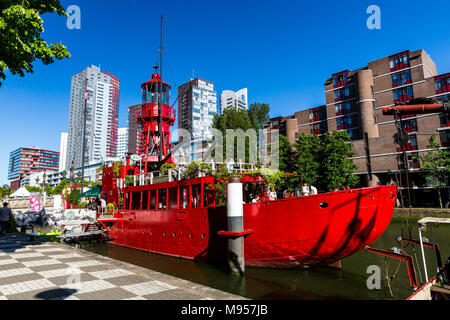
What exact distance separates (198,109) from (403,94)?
3017 inches

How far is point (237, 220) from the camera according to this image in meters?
10.1

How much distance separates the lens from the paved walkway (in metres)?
5.44

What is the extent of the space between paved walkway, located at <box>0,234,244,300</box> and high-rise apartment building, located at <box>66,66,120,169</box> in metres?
149

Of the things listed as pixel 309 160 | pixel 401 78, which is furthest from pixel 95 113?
pixel 401 78

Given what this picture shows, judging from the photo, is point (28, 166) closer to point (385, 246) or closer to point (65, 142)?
point (65, 142)

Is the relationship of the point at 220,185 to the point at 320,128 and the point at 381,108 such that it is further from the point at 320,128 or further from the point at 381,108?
the point at 320,128

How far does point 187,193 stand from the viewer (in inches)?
523

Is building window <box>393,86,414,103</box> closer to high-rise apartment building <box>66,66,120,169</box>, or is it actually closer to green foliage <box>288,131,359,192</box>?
green foliage <box>288,131,359,192</box>

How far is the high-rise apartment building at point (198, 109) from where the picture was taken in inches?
4112

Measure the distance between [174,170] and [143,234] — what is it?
424 cm

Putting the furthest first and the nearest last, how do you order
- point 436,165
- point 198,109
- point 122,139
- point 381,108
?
point 122,139
point 198,109
point 381,108
point 436,165

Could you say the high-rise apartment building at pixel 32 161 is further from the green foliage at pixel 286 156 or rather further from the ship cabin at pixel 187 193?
the ship cabin at pixel 187 193

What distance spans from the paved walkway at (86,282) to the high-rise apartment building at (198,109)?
305 feet

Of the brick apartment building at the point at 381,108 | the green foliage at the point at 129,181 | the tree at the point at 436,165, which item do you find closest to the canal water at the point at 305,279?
the green foliage at the point at 129,181
